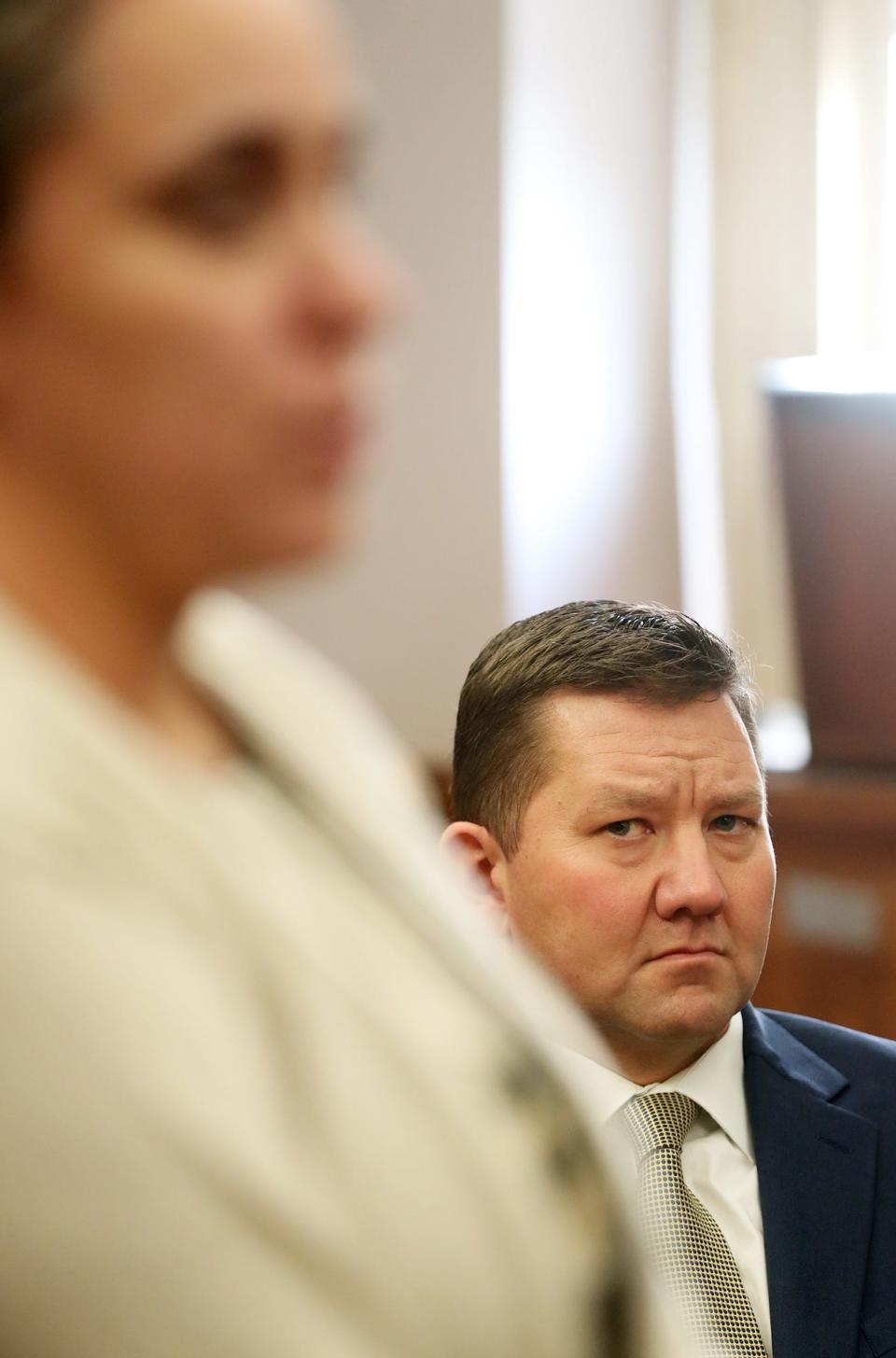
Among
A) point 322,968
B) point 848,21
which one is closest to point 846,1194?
point 322,968

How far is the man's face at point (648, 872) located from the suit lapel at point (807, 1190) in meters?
0.08

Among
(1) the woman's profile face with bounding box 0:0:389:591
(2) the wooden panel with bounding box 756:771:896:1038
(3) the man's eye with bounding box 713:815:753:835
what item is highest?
(1) the woman's profile face with bounding box 0:0:389:591

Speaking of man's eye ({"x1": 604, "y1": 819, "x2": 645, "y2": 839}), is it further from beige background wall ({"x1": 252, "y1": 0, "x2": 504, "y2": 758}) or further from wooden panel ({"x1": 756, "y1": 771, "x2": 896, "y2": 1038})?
beige background wall ({"x1": 252, "y1": 0, "x2": 504, "y2": 758})

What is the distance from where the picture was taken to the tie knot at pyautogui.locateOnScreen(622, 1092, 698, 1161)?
1315 mm

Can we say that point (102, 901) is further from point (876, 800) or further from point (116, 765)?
point (876, 800)

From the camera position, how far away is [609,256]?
3.20 meters

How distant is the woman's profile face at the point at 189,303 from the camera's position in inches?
15.1

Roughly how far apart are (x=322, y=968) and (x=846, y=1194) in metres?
1.04

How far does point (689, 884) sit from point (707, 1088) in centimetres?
17

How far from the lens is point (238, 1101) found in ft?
1.21

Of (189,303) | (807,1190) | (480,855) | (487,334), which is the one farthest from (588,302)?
(189,303)

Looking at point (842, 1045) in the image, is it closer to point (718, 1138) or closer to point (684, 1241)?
point (718, 1138)

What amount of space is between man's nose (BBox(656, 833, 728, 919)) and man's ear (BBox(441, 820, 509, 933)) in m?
0.16

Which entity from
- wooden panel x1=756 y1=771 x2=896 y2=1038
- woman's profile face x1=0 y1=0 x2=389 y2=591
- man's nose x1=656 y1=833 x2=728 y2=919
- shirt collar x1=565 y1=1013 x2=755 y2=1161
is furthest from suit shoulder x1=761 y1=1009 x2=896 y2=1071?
woman's profile face x1=0 y1=0 x2=389 y2=591
